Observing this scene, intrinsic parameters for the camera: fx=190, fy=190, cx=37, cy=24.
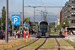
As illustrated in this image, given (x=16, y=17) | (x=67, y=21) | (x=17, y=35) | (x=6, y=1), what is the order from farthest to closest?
(x=67, y=21)
(x=17, y=35)
(x=16, y=17)
(x=6, y=1)

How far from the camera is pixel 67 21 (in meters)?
97.4

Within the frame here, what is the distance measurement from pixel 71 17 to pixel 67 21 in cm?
307

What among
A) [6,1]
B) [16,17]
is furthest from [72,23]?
[6,1]

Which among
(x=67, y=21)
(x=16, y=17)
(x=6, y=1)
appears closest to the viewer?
(x=6, y=1)

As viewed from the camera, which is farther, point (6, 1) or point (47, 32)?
point (47, 32)

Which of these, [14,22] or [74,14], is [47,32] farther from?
[74,14]

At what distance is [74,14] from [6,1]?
7872cm

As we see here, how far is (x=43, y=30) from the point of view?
3581 cm

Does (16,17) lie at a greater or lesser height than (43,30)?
greater

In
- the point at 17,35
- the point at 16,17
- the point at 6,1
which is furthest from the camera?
the point at 17,35

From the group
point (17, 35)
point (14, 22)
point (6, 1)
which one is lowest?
point (17, 35)

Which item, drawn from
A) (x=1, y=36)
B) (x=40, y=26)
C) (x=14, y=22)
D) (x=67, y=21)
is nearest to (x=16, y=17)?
(x=14, y=22)

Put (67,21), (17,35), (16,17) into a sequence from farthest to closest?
(67,21), (17,35), (16,17)

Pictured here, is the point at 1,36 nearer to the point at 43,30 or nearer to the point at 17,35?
the point at 17,35
